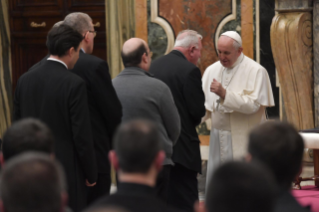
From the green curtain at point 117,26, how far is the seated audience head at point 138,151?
4886mm

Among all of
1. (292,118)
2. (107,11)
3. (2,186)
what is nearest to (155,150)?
(2,186)

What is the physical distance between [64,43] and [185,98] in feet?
4.27

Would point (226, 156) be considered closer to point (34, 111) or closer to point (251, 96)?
point (251, 96)

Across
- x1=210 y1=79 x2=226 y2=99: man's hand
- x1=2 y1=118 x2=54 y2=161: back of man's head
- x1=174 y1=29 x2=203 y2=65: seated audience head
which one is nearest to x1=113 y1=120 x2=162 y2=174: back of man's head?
x1=2 y1=118 x2=54 y2=161: back of man's head

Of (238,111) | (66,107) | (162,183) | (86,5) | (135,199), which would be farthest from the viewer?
(86,5)

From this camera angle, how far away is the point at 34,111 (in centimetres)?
354

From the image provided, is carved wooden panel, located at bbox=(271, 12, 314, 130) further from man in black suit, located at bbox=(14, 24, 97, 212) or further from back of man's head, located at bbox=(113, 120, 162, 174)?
back of man's head, located at bbox=(113, 120, 162, 174)

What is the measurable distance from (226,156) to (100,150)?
2072 millimetres

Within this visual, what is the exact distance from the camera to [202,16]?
253 inches

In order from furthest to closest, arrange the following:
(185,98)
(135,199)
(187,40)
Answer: (187,40), (185,98), (135,199)

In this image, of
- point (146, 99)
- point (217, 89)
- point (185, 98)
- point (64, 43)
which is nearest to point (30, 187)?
point (64, 43)

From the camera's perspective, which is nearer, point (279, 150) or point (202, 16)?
point (279, 150)

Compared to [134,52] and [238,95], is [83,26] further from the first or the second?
[238,95]

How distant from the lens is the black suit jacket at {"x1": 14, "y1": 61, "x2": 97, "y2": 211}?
3439 mm
